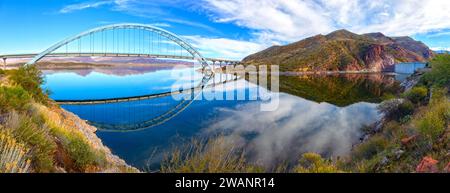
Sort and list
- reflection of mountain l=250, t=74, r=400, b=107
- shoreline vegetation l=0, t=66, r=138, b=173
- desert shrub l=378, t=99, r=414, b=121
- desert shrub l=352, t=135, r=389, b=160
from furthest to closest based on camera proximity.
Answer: reflection of mountain l=250, t=74, r=400, b=107 → desert shrub l=378, t=99, r=414, b=121 → desert shrub l=352, t=135, r=389, b=160 → shoreline vegetation l=0, t=66, r=138, b=173

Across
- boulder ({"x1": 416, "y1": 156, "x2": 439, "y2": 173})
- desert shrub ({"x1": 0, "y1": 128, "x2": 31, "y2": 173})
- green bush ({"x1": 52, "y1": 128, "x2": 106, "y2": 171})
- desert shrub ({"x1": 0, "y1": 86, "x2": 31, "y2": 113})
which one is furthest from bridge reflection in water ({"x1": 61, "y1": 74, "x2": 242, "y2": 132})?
boulder ({"x1": 416, "y1": 156, "x2": 439, "y2": 173})

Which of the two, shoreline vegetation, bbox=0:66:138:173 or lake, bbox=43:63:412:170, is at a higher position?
shoreline vegetation, bbox=0:66:138:173

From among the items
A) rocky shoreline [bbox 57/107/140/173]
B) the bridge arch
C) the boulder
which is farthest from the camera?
the bridge arch

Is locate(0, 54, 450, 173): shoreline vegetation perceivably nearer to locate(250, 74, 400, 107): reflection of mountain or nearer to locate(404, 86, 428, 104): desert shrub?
locate(404, 86, 428, 104): desert shrub

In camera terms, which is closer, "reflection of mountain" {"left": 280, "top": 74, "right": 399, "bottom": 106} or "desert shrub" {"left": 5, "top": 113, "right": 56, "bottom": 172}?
"desert shrub" {"left": 5, "top": 113, "right": 56, "bottom": 172}

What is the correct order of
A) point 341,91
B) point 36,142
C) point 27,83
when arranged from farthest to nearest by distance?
point 341,91 → point 27,83 → point 36,142

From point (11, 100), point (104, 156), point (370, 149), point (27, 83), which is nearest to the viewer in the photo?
point (11, 100)

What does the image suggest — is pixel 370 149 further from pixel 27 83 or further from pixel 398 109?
pixel 27 83

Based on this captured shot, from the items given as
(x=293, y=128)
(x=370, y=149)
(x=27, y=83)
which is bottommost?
(x=293, y=128)

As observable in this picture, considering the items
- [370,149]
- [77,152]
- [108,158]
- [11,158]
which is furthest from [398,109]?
[11,158]

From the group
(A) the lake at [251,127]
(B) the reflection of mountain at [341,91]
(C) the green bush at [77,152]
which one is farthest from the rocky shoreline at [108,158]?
(B) the reflection of mountain at [341,91]
